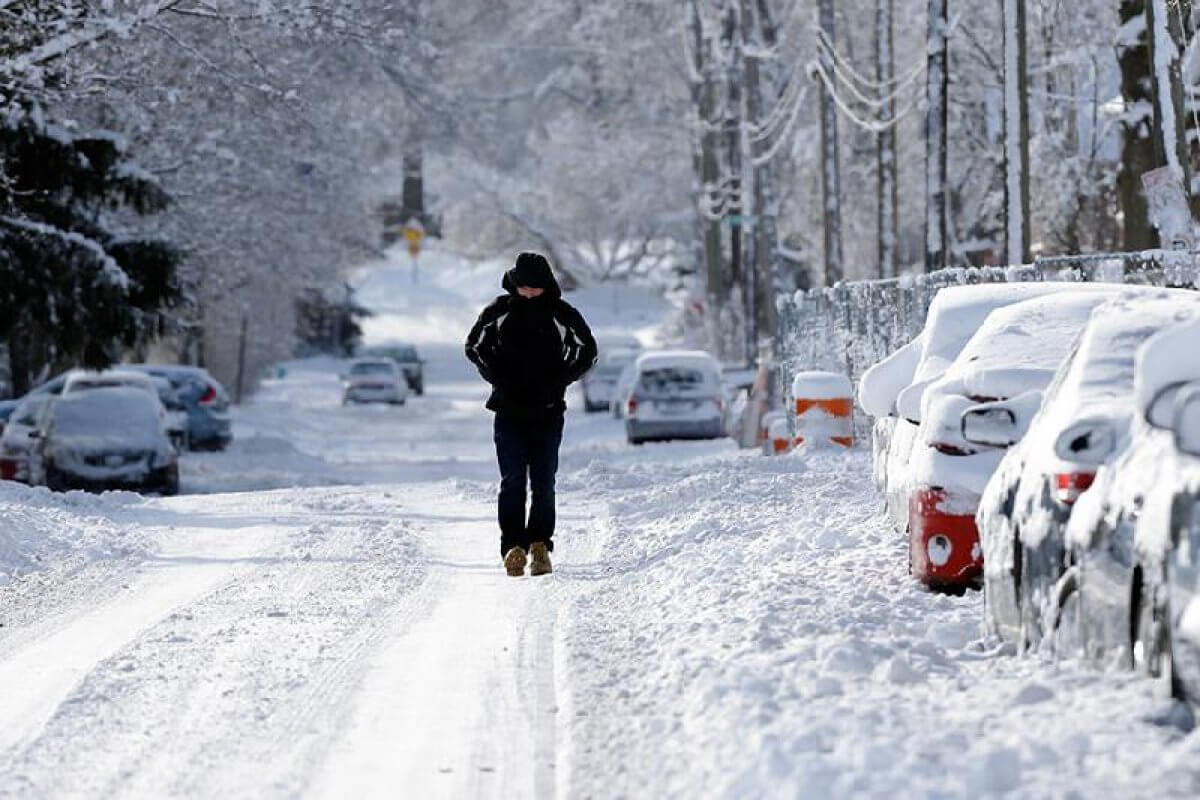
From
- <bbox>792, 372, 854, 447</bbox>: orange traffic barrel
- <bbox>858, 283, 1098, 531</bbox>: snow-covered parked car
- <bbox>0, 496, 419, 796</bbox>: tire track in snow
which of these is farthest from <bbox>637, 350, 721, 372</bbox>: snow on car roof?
<bbox>0, 496, 419, 796</bbox>: tire track in snow

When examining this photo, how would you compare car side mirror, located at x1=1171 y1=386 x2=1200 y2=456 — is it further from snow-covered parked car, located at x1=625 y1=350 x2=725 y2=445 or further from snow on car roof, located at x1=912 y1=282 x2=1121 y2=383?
snow-covered parked car, located at x1=625 y1=350 x2=725 y2=445

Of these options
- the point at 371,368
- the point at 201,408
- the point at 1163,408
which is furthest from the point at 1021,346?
the point at 371,368

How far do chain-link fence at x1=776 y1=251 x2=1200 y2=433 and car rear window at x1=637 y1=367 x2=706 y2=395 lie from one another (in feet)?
7.76

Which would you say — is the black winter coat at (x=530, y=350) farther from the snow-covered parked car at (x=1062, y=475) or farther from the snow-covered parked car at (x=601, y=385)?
A: the snow-covered parked car at (x=601, y=385)

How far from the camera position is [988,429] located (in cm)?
1105

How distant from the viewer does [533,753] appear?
823cm

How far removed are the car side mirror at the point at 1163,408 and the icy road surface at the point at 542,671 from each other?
0.86 metres

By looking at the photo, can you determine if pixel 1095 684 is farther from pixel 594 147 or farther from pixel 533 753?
pixel 594 147

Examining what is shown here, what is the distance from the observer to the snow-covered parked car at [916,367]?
43.9 feet

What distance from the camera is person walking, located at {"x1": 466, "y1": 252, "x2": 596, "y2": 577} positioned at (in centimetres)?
1377

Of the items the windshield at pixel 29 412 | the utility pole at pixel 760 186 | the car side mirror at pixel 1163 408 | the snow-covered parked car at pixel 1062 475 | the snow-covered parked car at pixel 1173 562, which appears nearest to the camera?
the snow-covered parked car at pixel 1173 562

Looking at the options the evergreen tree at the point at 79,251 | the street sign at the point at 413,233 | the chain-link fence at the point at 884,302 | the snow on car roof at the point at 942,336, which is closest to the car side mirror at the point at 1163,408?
the snow on car roof at the point at 942,336

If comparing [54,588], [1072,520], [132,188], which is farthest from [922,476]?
[132,188]

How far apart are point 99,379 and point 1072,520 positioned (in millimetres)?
23004
